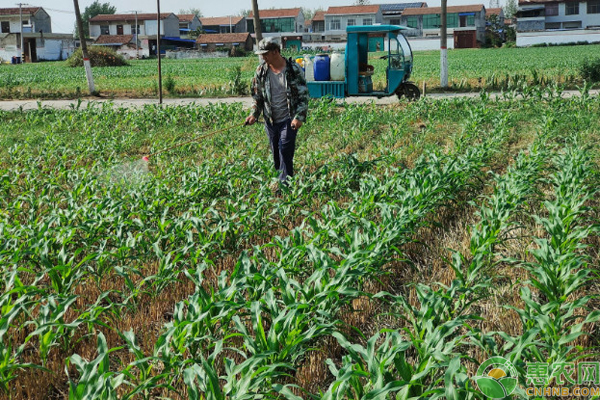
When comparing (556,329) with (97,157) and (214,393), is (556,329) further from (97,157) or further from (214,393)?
(97,157)

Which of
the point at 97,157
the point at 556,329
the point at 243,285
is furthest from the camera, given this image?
the point at 97,157

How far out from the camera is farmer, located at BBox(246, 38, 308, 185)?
7223mm

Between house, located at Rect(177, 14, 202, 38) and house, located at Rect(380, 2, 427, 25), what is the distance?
26.5 metres

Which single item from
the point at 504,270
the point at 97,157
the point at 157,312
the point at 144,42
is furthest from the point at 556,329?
the point at 144,42

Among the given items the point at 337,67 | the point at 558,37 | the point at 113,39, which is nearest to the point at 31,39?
the point at 113,39

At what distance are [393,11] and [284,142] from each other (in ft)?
258

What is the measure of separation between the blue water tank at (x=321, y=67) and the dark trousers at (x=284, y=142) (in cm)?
986

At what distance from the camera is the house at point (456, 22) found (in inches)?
2687

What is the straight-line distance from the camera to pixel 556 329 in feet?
10.6

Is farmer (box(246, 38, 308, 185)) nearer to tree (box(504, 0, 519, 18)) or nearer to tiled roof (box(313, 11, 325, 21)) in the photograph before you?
tiled roof (box(313, 11, 325, 21))

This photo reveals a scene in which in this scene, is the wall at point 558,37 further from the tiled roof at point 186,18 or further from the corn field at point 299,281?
the corn field at point 299,281

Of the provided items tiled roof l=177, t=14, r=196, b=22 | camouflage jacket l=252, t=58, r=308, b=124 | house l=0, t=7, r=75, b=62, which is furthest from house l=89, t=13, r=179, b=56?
camouflage jacket l=252, t=58, r=308, b=124

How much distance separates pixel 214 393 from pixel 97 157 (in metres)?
8.24

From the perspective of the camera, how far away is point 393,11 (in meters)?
81.0
